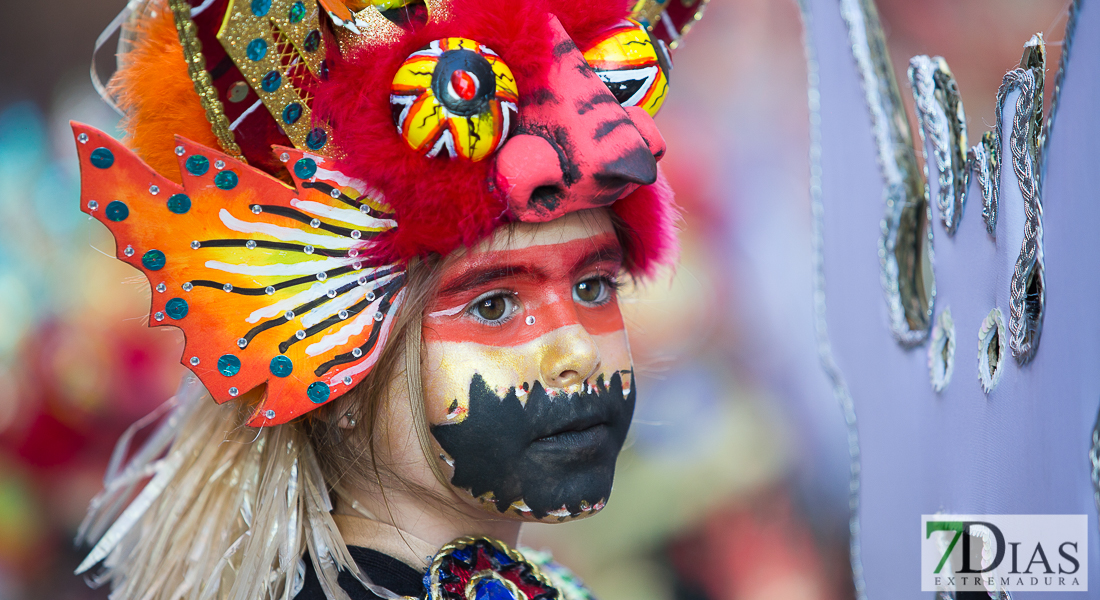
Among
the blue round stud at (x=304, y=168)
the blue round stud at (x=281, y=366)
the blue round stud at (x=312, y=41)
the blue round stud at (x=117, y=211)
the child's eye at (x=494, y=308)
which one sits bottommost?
the blue round stud at (x=281, y=366)

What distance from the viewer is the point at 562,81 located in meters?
1.07

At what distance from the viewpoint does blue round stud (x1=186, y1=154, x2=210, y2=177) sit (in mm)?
1043

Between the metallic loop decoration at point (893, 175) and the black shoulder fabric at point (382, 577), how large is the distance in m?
0.79

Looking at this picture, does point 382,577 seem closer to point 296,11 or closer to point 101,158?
point 101,158

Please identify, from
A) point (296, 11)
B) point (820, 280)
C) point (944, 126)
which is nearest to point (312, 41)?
point (296, 11)

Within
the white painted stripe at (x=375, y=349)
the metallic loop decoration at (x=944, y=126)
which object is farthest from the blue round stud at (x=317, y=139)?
the metallic loop decoration at (x=944, y=126)

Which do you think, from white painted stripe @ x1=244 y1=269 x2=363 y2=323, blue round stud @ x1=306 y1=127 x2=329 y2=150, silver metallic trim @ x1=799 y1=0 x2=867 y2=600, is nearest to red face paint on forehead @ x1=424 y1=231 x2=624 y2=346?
white painted stripe @ x1=244 y1=269 x2=363 y2=323

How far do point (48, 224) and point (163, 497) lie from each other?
152 cm

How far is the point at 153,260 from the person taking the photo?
1.04 metres

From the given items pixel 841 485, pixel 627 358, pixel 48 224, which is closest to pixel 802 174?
pixel 841 485

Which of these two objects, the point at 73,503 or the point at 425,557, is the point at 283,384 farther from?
the point at 73,503

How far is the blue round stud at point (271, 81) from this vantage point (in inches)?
41.9

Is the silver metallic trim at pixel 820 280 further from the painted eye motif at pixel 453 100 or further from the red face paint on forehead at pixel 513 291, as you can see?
the painted eye motif at pixel 453 100

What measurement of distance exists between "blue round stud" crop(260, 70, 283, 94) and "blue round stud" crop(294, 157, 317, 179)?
0.33 ft
